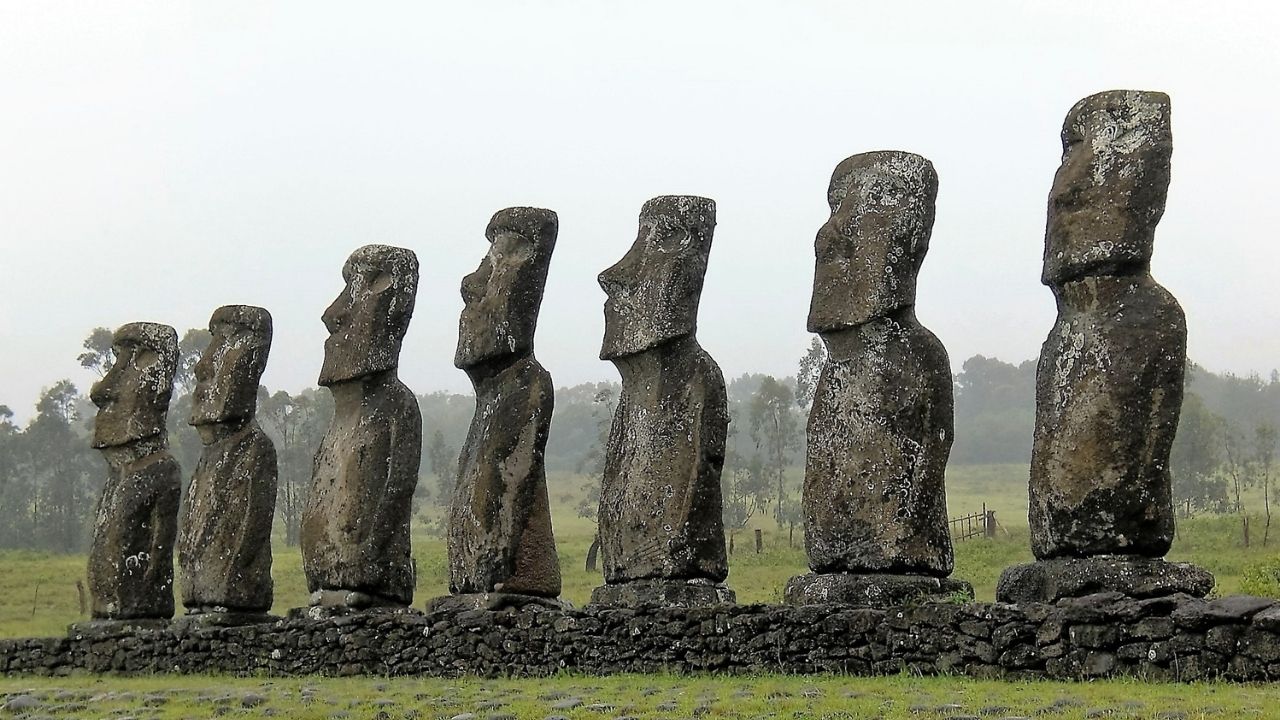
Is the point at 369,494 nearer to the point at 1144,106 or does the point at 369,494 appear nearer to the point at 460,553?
the point at 460,553

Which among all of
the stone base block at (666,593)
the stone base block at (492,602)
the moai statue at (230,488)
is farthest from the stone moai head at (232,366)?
the stone base block at (666,593)

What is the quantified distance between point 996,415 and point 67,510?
59.3 m

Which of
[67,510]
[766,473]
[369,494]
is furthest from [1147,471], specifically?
[67,510]

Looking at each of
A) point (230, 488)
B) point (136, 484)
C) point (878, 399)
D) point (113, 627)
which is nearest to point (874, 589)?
point (878, 399)

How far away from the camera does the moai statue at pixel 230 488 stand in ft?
54.6

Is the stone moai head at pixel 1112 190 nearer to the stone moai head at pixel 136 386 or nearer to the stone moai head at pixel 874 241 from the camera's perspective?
the stone moai head at pixel 874 241

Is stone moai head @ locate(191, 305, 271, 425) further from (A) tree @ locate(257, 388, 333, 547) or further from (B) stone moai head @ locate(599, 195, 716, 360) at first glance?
(A) tree @ locate(257, 388, 333, 547)

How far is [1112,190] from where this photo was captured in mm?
11430

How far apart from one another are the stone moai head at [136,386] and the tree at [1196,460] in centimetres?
4150

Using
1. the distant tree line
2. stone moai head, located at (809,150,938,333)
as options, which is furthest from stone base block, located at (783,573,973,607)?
the distant tree line

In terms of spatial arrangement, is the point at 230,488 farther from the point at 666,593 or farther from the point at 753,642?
the point at 753,642

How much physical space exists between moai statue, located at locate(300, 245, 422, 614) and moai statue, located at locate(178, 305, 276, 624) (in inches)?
41.3

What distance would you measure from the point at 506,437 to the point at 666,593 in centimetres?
258

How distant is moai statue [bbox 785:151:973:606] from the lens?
1205cm
